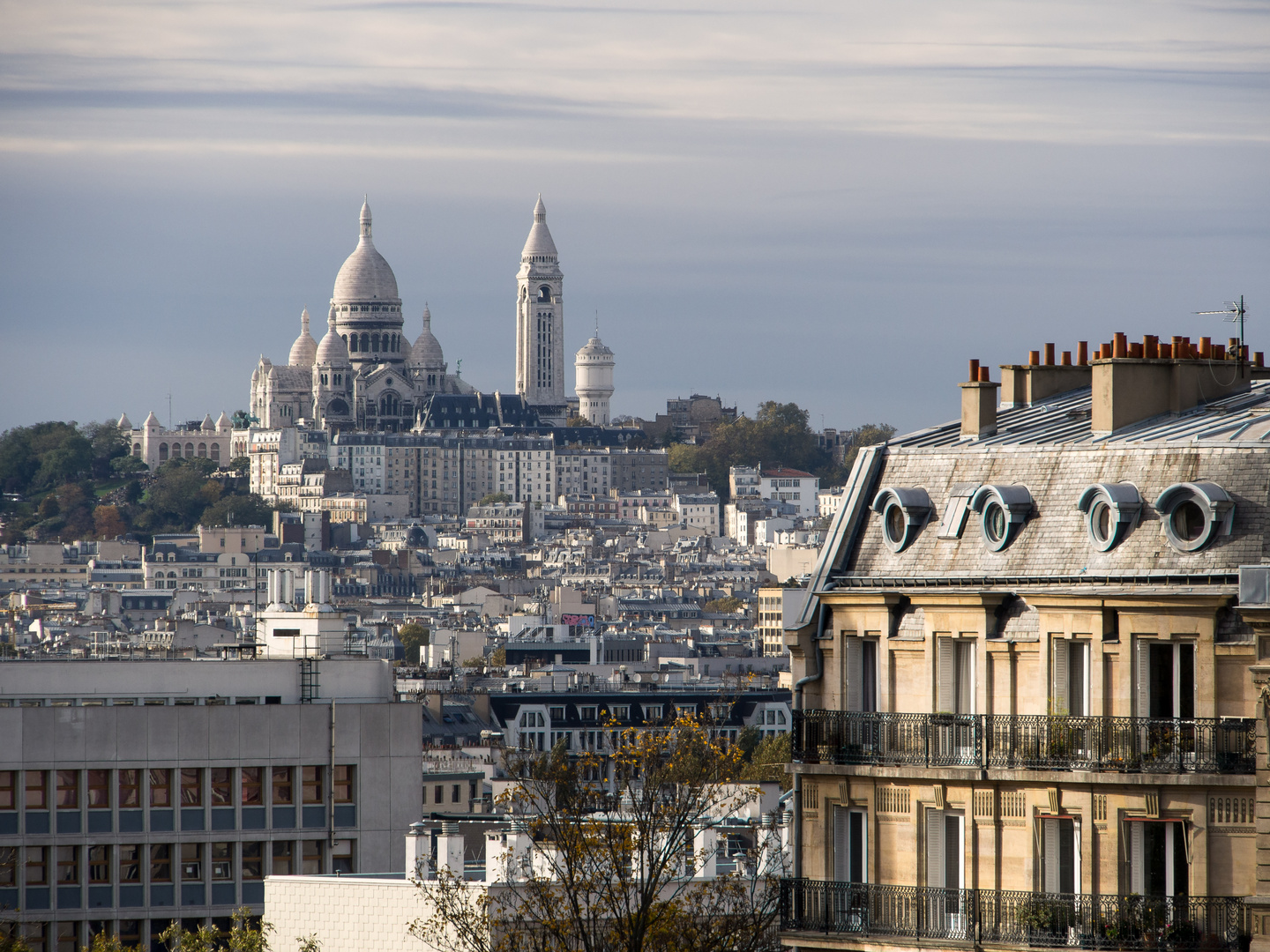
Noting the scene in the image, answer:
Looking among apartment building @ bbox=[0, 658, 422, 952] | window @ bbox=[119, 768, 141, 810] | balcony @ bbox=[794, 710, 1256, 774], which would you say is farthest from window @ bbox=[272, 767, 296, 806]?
balcony @ bbox=[794, 710, 1256, 774]

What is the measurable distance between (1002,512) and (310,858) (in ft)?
91.7

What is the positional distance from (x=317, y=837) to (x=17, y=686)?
633cm

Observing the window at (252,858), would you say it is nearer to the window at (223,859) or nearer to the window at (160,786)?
the window at (223,859)

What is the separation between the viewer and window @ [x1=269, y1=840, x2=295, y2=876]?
5384 centimetres

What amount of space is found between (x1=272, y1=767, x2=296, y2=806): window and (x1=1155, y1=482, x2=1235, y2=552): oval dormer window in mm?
29340

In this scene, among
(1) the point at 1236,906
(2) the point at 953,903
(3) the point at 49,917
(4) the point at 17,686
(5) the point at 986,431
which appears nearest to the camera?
(1) the point at 1236,906

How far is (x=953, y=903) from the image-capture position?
90.8 feet

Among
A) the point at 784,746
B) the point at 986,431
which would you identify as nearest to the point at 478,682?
the point at 784,746

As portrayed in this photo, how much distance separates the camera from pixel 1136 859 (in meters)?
26.5

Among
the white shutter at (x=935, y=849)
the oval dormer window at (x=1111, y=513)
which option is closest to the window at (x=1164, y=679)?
the oval dormer window at (x=1111, y=513)

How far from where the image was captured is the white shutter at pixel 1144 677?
2647 centimetres

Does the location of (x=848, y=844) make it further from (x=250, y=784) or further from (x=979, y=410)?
(x=250, y=784)

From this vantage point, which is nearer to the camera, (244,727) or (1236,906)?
(1236,906)

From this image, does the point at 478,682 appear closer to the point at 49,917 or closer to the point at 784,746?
the point at 784,746
